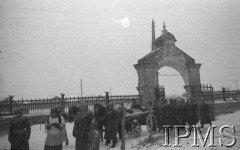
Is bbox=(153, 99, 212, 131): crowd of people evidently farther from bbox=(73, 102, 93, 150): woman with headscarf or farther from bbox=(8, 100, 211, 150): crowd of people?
bbox=(73, 102, 93, 150): woman with headscarf

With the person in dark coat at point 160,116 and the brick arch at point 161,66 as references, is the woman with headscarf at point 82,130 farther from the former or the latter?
the brick arch at point 161,66

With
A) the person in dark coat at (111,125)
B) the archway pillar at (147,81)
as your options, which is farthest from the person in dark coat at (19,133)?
the archway pillar at (147,81)

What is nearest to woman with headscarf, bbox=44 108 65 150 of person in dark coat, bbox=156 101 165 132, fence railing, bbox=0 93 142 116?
person in dark coat, bbox=156 101 165 132

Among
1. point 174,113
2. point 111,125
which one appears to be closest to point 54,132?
point 111,125

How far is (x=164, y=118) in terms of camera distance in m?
9.55

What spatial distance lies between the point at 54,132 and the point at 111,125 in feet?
9.14

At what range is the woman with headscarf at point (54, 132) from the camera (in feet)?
16.4

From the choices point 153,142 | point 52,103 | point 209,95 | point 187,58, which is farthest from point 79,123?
point 187,58

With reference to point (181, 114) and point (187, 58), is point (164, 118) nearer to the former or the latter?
point (181, 114)

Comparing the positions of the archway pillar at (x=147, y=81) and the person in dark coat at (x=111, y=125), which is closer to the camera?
the person in dark coat at (x=111, y=125)

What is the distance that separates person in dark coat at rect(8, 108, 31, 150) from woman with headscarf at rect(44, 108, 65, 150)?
0.45m

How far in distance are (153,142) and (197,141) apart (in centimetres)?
142

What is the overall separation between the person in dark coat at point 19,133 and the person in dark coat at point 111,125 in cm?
317

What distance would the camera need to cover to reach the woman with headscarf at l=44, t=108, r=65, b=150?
16.4ft
